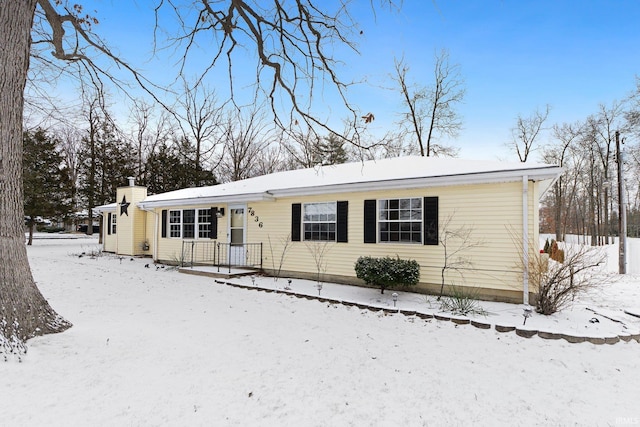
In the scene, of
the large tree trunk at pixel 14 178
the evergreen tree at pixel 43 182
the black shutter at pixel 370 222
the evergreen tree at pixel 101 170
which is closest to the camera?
the large tree trunk at pixel 14 178

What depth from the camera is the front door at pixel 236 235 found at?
11.6 metres

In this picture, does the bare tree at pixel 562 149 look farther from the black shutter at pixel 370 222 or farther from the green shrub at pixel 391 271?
the green shrub at pixel 391 271

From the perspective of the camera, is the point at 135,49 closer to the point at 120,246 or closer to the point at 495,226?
the point at 495,226

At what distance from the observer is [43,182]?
22609 millimetres

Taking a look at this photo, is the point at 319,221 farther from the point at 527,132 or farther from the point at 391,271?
the point at 527,132

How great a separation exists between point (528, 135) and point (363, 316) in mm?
24477

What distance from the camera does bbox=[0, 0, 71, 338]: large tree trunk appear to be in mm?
4094

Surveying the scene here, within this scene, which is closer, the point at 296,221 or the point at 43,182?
the point at 296,221

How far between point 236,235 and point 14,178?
25.3 feet

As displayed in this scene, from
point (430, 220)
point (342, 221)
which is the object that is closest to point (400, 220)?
point (430, 220)

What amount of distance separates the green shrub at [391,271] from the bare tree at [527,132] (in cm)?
2219

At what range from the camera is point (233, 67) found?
6.02 m

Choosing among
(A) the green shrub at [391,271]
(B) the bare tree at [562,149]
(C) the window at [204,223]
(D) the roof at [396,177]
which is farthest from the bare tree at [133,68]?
(B) the bare tree at [562,149]

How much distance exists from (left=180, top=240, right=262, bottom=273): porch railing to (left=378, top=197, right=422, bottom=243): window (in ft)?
14.3
